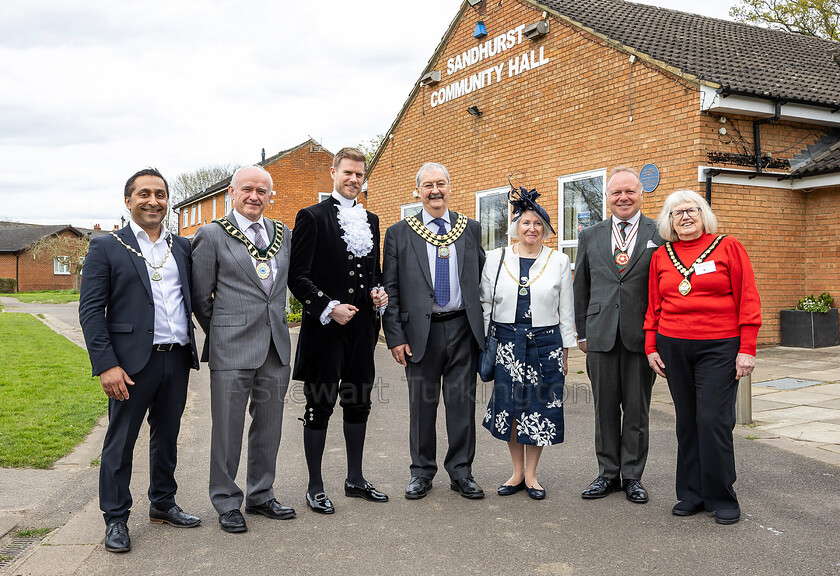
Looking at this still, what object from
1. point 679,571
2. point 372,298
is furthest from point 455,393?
point 679,571

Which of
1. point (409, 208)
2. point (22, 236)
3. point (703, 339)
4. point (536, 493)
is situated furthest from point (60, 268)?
point (703, 339)

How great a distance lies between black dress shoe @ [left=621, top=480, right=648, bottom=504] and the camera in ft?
15.1

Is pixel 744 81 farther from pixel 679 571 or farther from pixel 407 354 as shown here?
pixel 679 571

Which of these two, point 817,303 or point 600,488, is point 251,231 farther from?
point 817,303

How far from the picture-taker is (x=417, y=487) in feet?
15.6

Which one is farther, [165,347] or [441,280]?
[441,280]

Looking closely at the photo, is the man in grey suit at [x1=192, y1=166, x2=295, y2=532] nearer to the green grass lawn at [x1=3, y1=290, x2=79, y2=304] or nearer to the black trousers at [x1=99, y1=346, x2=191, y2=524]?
the black trousers at [x1=99, y1=346, x2=191, y2=524]

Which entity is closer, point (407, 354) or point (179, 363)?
point (179, 363)

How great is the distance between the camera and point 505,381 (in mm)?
4793

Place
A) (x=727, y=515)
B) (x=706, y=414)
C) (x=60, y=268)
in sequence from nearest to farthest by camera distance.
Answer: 1. (x=727, y=515)
2. (x=706, y=414)
3. (x=60, y=268)

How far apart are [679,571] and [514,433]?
60.2 inches

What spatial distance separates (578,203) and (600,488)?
9.08m

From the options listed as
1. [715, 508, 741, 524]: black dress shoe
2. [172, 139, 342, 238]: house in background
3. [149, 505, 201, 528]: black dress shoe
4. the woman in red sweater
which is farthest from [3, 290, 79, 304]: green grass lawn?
[715, 508, 741, 524]: black dress shoe

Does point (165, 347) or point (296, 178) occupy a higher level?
point (296, 178)
